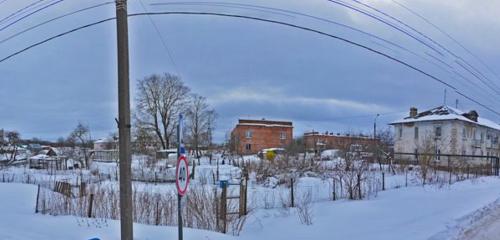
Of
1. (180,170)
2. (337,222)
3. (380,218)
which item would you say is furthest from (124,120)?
(380,218)

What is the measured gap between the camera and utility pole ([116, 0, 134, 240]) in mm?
7598

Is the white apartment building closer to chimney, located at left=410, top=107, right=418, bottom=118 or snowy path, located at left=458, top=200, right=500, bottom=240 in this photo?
chimney, located at left=410, top=107, right=418, bottom=118

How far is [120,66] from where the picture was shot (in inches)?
303

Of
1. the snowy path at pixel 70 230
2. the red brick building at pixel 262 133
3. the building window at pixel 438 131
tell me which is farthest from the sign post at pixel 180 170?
the red brick building at pixel 262 133

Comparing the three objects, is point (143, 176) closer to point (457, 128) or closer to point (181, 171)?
point (181, 171)

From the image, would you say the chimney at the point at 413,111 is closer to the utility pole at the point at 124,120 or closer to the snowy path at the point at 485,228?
the snowy path at the point at 485,228

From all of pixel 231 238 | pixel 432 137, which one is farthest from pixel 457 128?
pixel 231 238

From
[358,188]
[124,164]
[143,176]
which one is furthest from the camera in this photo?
[143,176]

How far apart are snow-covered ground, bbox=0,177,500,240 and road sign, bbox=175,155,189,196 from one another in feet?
15.9

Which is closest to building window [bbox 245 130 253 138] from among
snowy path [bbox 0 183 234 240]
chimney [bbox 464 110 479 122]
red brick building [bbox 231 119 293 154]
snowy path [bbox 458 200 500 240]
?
red brick building [bbox 231 119 293 154]

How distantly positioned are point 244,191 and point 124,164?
11924 mm

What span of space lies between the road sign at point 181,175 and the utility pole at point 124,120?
778mm

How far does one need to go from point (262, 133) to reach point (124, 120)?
97060mm

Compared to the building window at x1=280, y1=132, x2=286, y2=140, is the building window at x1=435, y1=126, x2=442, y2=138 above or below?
above
